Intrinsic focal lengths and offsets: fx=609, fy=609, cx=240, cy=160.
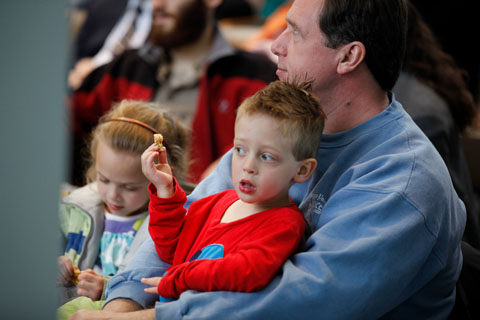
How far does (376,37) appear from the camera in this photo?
1.29 m

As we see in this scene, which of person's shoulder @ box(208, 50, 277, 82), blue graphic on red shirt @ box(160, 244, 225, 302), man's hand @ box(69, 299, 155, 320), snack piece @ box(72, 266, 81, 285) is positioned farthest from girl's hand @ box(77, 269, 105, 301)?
person's shoulder @ box(208, 50, 277, 82)

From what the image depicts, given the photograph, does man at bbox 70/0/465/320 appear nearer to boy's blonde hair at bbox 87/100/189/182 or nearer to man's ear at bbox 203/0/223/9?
boy's blonde hair at bbox 87/100/189/182

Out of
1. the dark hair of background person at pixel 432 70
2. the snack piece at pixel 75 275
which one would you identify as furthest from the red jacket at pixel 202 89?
the snack piece at pixel 75 275

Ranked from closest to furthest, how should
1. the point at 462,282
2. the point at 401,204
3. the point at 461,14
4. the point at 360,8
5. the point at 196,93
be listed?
the point at 401,204 < the point at 360,8 < the point at 462,282 < the point at 196,93 < the point at 461,14

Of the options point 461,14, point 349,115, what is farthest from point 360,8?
point 461,14

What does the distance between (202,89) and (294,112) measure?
1.80m

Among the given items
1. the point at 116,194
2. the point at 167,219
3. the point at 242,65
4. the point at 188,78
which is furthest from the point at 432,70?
the point at 167,219

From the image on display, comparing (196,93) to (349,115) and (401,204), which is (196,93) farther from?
(401,204)

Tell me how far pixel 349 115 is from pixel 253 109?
28cm

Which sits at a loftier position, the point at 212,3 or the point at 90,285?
the point at 212,3

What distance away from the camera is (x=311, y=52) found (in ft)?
4.30

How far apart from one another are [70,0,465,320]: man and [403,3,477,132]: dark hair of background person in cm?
98

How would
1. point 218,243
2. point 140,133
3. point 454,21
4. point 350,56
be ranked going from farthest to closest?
point 454,21 < point 140,133 < point 350,56 < point 218,243

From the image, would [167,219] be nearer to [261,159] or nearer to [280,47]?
[261,159]
